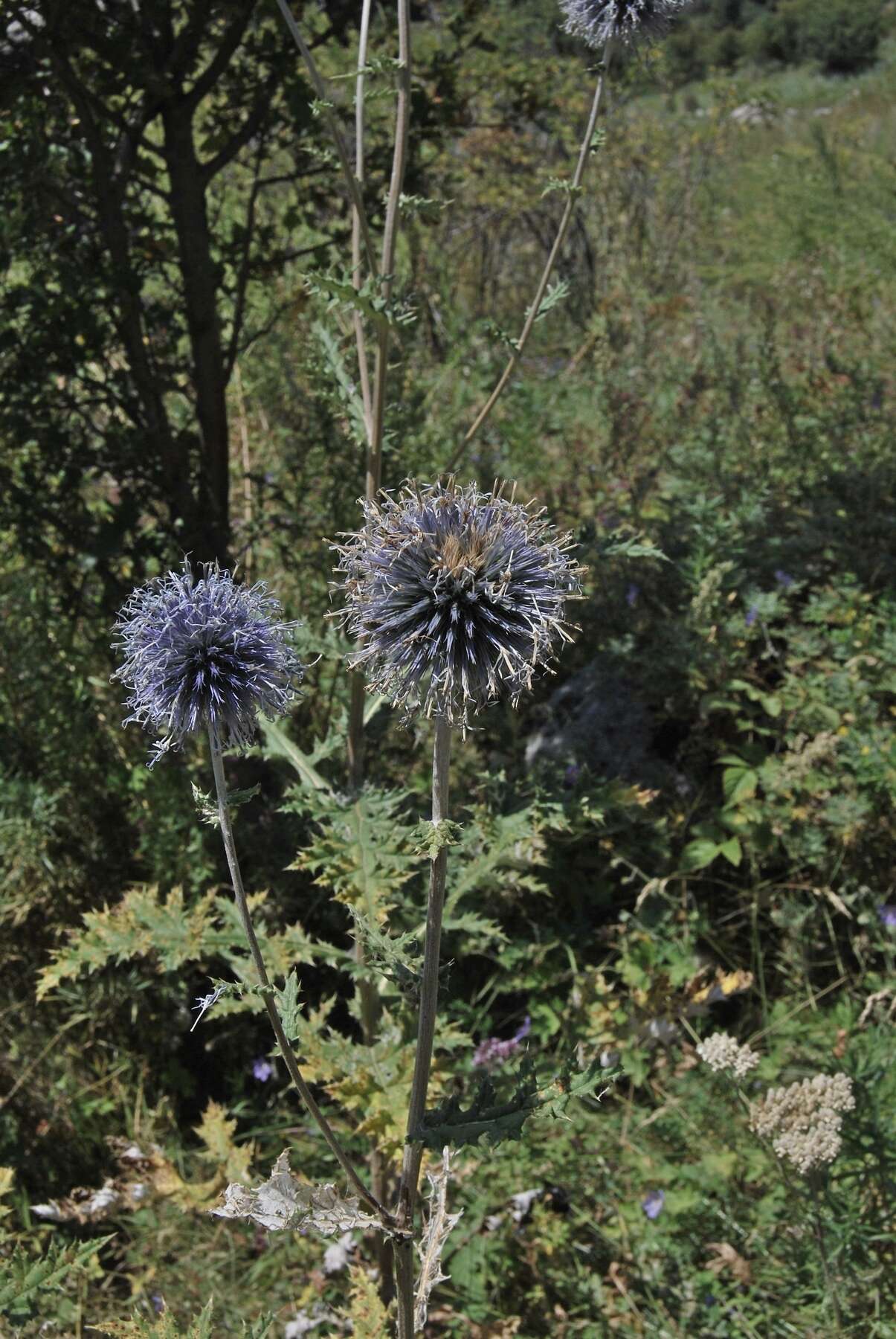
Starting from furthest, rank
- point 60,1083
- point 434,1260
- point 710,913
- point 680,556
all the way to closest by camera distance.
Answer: point 680,556, point 710,913, point 60,1083, point 434,1260

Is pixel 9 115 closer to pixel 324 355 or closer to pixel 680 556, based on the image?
pixel 324 355

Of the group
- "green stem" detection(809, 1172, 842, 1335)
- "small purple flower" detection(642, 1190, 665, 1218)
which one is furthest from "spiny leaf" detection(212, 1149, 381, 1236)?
"small purple flower" detection(642, 1190, 665, 1218)

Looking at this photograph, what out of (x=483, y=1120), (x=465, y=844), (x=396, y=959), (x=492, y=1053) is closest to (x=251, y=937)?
(x=396, y=959)

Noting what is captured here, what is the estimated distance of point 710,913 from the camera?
11.0 feet

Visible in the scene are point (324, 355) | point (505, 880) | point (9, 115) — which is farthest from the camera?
point (9, 115)

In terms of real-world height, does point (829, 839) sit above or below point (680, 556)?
below

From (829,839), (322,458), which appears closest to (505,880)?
(829,839)

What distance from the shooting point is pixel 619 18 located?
2586 millimetres

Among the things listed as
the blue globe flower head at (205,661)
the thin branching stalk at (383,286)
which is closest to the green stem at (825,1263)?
the thin branching stalk at (383,286)

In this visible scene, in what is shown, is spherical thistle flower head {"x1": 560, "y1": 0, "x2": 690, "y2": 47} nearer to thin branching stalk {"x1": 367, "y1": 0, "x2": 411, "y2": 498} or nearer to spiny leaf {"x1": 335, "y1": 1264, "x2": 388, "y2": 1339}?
thin branching stalk {"x1": 367, "y1": 0, "x2": 411, "y2": 498}

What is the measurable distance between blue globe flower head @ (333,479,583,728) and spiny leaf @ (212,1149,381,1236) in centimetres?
70

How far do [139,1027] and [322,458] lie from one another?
78.9 inches

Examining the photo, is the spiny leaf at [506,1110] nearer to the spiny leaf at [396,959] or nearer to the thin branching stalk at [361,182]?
the spiny leaf at [396,959]

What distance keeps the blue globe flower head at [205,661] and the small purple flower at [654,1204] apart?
1.73 m
